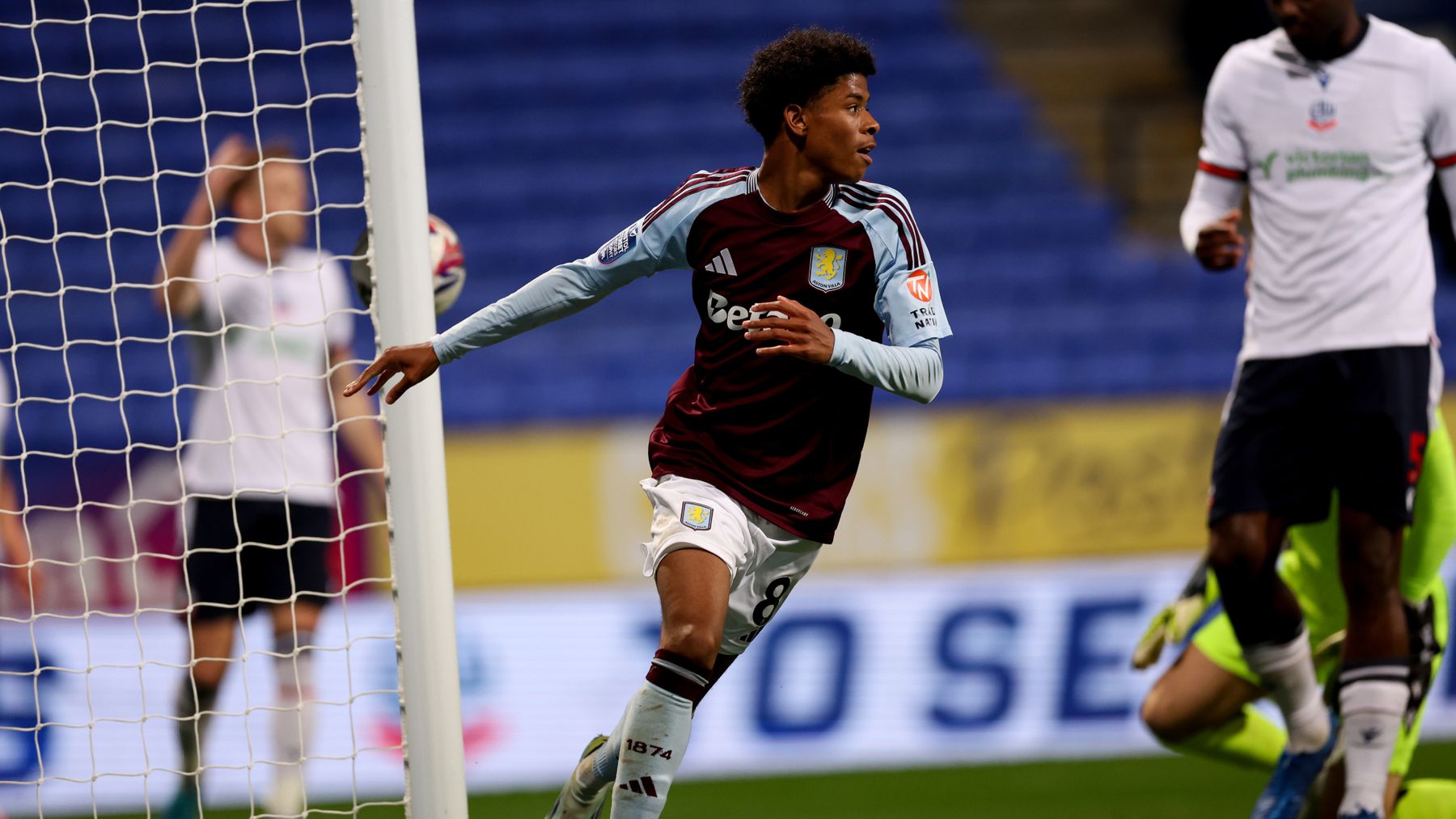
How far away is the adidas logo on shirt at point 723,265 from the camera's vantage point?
3.24m

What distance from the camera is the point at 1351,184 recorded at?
3.63 m

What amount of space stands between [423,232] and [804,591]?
347 cm

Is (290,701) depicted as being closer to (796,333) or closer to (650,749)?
(650,749)

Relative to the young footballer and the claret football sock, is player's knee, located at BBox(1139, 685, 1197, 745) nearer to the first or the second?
the young footballer

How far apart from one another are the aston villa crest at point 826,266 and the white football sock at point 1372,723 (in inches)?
59.0

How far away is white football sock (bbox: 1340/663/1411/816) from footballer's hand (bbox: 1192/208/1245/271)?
3.14ft

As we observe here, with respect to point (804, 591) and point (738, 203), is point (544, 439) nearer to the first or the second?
point (804, 591)

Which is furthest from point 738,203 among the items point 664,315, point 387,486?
point 664,315

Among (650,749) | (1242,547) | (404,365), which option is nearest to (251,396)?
(404,365)

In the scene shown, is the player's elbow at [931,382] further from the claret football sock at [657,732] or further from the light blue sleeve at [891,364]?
the claret football sock at [657,732]

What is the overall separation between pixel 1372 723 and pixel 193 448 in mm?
3350

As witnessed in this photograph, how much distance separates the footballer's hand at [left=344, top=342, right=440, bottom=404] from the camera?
3139mm

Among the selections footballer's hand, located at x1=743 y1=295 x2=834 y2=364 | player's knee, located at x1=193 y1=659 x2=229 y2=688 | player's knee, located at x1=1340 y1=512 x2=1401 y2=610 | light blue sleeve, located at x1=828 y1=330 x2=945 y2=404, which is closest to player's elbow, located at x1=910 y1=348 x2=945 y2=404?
light blue sleeve, located at x1=828 y1=330 x2=945 y2=404

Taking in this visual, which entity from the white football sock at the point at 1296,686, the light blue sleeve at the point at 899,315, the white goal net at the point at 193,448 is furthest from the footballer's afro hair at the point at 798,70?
the white football sock at the point at 1296,686
